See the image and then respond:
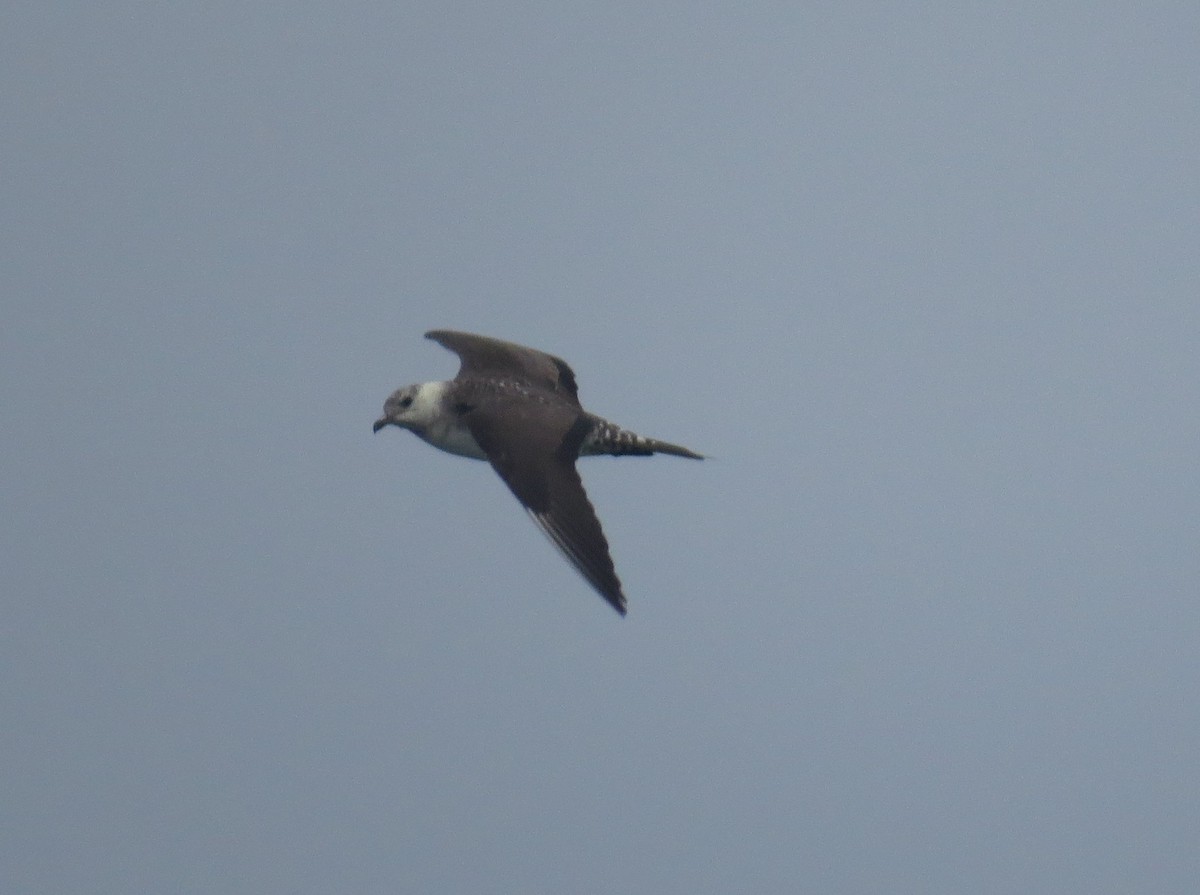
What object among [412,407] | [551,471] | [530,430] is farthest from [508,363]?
[551,471]

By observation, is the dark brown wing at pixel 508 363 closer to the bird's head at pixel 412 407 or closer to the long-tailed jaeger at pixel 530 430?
the long-tailed jaeger at pixel 530 430

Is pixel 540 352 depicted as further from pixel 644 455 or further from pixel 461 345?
pixel 644 455

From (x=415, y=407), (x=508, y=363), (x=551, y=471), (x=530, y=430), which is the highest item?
(x=508, y=363)

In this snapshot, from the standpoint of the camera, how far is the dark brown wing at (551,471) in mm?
13781

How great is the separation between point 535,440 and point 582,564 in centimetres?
150

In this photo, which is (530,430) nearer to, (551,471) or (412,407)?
(551,471)

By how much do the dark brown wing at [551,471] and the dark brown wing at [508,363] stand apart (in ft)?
2.88

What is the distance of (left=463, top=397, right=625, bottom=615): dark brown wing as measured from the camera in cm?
1378

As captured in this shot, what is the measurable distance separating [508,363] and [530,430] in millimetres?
2000

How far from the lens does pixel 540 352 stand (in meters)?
17.6

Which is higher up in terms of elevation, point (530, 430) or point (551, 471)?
point (530, 430)

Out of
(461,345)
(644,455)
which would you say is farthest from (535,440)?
(461,345)

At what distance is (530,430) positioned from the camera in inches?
594

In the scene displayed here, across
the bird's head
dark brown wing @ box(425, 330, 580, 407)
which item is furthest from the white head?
dark brown wing @ box(425, 330, 580, 407)
